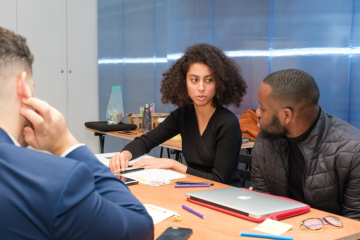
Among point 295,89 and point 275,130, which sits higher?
point 295,89

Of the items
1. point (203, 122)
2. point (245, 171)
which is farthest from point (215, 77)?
point (245, 171)

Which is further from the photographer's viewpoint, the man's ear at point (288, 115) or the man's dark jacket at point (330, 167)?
the man's ear at point (288, 115)

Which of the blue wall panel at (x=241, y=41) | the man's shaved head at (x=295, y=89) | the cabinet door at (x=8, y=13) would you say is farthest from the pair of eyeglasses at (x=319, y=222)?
the cabinet door at (x=8, y=13)

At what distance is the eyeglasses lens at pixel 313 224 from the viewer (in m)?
1.08

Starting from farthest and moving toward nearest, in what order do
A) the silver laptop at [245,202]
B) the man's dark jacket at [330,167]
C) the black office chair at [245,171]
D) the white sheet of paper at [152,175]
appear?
the black office chair at [245,171]
the white sheet of paper at [152,175]
the man's dark jacket at [330,167]
the silver laptop at [245,202]

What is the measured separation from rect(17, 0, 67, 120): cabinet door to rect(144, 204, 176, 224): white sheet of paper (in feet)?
14.7

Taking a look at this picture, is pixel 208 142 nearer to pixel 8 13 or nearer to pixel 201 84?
pixel 201 84

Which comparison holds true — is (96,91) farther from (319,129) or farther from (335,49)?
(319,129)

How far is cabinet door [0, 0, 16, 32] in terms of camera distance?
4887 mm

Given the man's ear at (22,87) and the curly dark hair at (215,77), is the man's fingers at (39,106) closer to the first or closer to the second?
the man's ear at (22,87)

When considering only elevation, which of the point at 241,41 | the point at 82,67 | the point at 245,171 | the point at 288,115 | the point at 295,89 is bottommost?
the point at 245,171

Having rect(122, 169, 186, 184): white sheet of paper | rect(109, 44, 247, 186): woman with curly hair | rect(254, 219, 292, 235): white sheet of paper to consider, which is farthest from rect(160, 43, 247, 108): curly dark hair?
rect(254, 219, 292, 235): white sheet of paper

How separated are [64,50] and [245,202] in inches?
192

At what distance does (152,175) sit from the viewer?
1.74 m
